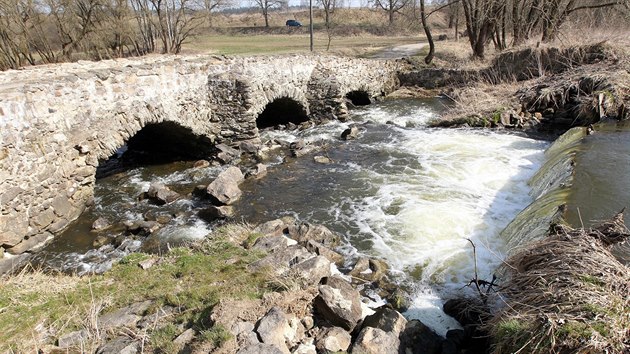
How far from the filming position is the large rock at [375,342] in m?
4.29

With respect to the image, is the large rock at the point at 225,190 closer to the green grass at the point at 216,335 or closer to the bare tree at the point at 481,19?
the green grass at the point at 216,335

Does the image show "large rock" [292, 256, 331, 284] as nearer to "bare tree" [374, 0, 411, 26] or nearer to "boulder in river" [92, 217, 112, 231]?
"boulder in river" [92, 217, 112, 231]

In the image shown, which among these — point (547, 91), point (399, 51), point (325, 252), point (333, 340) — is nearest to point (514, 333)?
point (333, 340)

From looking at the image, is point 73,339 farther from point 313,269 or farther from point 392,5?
point 392,5

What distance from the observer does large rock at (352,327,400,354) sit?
4285 mm

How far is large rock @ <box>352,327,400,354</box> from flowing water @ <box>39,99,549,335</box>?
1.22m

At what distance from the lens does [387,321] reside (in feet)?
15.3

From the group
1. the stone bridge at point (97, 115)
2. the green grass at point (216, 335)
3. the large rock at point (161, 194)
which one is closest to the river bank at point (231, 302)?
the green grass at point (216, 335)

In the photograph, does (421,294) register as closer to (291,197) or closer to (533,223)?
(533,223)

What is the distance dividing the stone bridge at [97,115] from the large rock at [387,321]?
6.89 meters

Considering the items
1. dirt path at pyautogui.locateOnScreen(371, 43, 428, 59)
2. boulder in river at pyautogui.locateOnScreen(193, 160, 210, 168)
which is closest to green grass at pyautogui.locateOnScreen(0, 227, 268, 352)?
boulder in river at pyautogui.locateOnScreen(193, 160, 210, 168)

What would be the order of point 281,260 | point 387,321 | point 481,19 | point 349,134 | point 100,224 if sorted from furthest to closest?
point 481,19 → point 349,134 → point 100,224 → point 281,260 → point 387,321

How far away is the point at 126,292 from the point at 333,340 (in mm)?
2858

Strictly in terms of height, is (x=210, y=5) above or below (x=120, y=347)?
above
